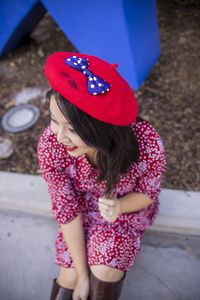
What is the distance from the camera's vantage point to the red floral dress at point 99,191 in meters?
1.56

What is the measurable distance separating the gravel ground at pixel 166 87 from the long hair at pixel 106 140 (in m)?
0.85

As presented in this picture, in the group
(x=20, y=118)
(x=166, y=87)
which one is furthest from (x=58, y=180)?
(x=166, y=87)

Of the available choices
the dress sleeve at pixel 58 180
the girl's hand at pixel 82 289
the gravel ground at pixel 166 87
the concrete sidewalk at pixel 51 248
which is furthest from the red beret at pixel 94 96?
the gravel ground at pixel 166 87

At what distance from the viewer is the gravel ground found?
2482 millimetres

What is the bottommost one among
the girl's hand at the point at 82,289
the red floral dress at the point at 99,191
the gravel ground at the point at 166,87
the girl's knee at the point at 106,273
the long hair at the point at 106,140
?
the gravel ground at the point at 166,87

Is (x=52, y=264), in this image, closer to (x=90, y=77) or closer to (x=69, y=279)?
(x=69, y=279)

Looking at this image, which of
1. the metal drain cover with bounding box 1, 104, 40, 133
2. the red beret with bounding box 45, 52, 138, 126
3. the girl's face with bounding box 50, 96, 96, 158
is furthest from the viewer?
the metal drain cover with bounding box 1, 104, 40, 133

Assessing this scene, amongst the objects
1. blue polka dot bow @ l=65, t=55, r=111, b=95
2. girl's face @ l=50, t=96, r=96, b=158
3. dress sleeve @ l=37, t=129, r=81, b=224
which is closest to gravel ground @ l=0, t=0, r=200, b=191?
dress sleeve @ l=37, t=129, r=81, b=224

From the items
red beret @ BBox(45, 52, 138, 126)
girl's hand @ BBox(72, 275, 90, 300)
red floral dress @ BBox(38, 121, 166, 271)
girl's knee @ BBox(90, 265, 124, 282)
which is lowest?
girl's hand @ BBox(72, 275, 90, 300)

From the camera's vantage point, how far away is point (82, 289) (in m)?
1.71

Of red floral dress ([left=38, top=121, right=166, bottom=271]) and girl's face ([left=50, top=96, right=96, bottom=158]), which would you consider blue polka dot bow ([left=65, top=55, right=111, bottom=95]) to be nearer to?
girl's face ([left=50, top=96, right=96, bottom=158])

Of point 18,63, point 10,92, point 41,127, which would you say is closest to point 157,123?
point 41,127

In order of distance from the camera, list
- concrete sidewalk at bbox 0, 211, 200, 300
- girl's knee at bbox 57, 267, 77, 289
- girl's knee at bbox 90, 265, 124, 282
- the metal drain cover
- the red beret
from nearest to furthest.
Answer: the red beret
girl's knee at bbox 90, 265, 124, 282
girl's knee at bbox 57, 267, 77, 289
concrete sidewalk at bbox 0, 211, 200, 300
the metal drain cover

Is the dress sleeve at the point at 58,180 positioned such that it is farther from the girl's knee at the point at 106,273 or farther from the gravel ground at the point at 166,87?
the gravel ground at the point at 166,87
